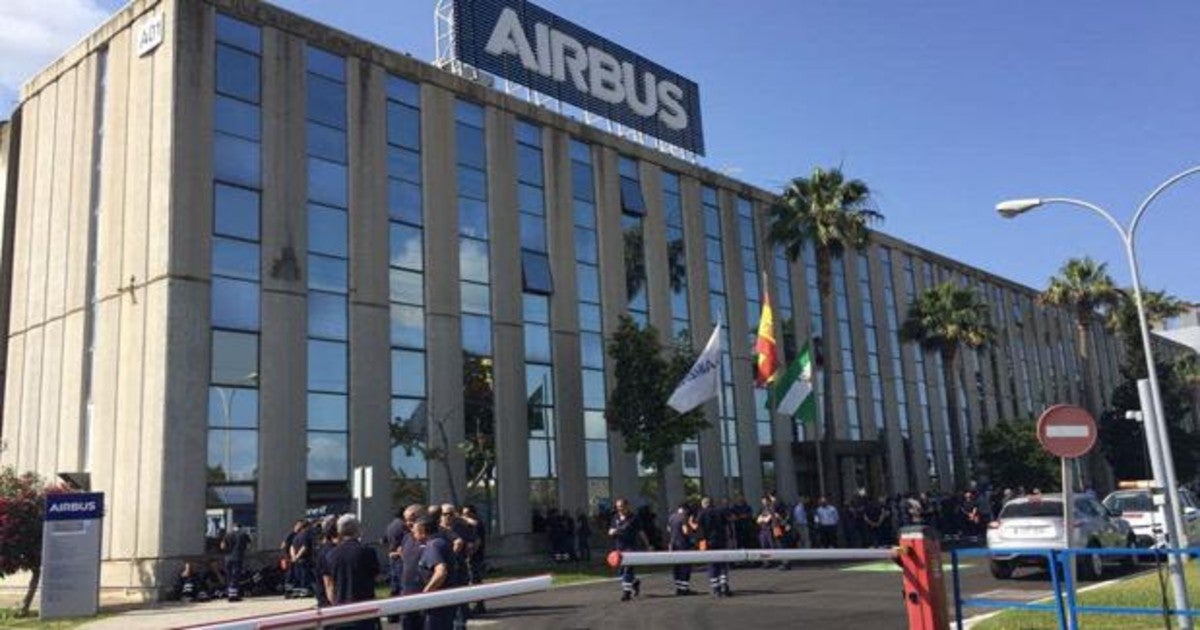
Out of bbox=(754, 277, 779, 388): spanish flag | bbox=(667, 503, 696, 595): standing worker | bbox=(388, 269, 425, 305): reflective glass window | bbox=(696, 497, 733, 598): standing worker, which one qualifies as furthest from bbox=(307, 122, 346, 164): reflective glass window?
bbox=(667, 503, 696, 595): standing worker

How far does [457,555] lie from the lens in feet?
36.9

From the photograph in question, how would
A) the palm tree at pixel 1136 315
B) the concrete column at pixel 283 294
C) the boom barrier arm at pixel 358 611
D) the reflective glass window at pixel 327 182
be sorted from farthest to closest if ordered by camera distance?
the palm tree at pixel 1136 315, the reflective glass window at pixel 327 182, the concrete column at pixel 283 294, the boom barrier arm at pixel 358 611

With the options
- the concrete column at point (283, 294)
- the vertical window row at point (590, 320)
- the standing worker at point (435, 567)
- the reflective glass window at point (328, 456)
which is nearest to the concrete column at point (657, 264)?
the vertical window row at point (590, 320)

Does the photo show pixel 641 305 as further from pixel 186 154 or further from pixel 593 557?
pixel 186 154

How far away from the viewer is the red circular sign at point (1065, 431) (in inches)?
402

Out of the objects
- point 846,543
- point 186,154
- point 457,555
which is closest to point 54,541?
point 186,154

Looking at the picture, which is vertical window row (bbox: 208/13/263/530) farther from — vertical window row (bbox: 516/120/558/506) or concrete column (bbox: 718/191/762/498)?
concrete column (bbox: 718/191/762/498)

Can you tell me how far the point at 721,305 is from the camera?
3878 centimetres

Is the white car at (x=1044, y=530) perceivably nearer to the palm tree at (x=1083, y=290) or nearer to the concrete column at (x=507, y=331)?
the concrete column at (x=507, y=331)

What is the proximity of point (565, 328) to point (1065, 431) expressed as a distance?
22310mm

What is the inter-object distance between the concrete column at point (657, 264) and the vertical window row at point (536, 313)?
16.7ft

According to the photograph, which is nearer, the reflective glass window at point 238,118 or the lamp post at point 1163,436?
the lamp post at point 1163,436

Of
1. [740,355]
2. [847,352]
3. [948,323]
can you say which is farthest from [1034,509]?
[948,323]

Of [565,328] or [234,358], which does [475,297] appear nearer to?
[565,328]
